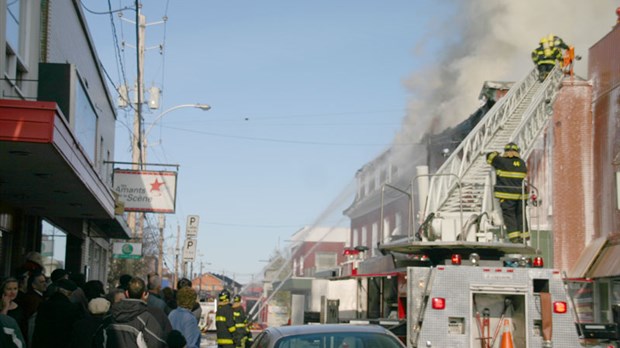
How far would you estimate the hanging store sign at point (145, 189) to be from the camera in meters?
20.3

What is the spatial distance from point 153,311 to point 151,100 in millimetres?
24670

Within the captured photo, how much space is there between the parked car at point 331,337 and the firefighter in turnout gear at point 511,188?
4418 mm

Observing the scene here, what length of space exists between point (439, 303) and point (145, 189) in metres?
12.9

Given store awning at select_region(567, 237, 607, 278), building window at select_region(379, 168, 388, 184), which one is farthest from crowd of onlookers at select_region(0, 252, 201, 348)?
building window at select_region(379, 168, 388, 184)

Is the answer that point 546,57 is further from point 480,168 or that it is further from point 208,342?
point 208,342

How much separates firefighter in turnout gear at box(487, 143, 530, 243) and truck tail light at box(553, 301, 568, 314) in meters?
2.17

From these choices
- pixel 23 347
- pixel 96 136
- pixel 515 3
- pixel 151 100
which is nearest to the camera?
pixel 23 347

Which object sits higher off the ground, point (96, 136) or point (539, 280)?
point (96, 136)

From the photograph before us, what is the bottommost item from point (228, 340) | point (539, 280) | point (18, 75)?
point (228, 340)

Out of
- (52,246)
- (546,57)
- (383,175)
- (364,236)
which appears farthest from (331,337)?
(364,236)

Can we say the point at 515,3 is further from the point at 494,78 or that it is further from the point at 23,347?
the point at 23,347

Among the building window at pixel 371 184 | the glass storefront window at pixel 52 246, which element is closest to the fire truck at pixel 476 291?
the glass storefront window at pixel 52 246

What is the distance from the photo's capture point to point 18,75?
1163 cm

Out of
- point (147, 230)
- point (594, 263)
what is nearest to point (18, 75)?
point (594, 263)
